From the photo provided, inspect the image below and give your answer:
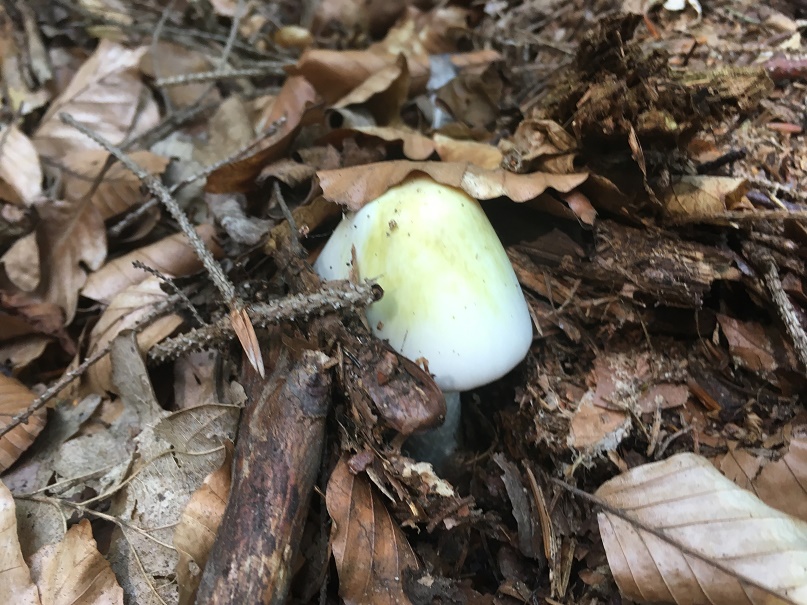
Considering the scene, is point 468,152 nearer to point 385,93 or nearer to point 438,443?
point 385,93

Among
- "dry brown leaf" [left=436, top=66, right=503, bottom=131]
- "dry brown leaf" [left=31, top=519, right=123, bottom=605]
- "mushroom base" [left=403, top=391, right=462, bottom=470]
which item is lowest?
"mushroom base" [left=403, top=391, right=462, bottom=470]

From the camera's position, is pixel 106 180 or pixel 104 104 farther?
pixel 104 104

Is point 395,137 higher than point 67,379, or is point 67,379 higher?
point 395,137

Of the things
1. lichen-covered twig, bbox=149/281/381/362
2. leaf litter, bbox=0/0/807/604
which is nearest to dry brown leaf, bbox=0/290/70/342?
leaf litter, bbox=0/0/807/604

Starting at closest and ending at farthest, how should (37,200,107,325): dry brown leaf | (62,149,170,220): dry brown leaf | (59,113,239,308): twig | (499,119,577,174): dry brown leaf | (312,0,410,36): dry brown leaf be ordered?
(59,113,239,308): twig < (499,119,577,174): dry brown leaf < (37,200,107,325): dry brown leaf < (62,149,170,220): dry brown leaf < (312,0,410,36): dry brown leaf

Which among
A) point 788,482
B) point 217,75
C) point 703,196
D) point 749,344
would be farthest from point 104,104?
point 788,482

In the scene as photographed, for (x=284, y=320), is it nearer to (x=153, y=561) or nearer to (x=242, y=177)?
(x=153, y=561)

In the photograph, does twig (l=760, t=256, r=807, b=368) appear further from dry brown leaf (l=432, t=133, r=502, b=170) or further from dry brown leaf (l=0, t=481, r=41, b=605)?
dry brown leaf (l=0, t=481, r=41, b=605)

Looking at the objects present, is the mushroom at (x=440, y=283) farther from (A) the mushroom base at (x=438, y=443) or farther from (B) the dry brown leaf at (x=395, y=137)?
(B) the dry brown leaf at (x=395, y=137)
